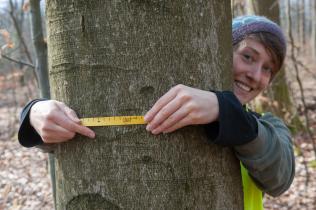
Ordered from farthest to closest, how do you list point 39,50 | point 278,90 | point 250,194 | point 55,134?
point 278,90 < point 39,50 < point 250,194 < point 55,134

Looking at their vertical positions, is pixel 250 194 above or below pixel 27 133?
below

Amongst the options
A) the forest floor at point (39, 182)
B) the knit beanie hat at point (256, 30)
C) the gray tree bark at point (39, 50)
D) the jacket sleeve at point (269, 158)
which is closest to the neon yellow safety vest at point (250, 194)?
the jacket sleeve at point (269, 158)

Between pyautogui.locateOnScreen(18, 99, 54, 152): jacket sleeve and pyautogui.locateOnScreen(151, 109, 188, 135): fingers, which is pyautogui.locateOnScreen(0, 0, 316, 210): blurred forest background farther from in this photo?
pyautogui.locateOnScreen(151, 109, 188, 135): fingers

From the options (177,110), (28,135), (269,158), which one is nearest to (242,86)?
(269,158)

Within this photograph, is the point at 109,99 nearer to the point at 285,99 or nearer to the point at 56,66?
the point at 56,66

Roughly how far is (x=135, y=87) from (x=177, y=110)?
0.47ft

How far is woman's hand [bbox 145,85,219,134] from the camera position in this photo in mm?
1283

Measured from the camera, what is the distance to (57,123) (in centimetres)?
138

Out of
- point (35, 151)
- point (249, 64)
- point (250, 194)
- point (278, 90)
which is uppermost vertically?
point (249, 64)

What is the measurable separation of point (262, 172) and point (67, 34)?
33.2 inches

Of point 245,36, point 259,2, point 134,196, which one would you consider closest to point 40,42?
point 245,36

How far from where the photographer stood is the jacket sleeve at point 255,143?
1352mm

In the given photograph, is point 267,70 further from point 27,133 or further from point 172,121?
point 27,133

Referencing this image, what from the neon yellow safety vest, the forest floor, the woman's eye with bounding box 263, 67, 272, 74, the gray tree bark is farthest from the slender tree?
the neon yellow safety vest
